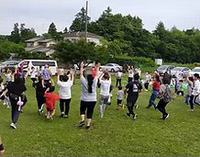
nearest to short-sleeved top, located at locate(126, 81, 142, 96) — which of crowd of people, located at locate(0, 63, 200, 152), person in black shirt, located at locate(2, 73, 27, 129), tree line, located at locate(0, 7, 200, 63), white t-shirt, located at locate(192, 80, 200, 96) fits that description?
crowd of people, located at locate(0, 63, 200, 152)

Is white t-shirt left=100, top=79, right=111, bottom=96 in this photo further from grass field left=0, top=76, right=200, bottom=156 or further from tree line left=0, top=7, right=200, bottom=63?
tree line left=0, top=7, right=200, bottom=63

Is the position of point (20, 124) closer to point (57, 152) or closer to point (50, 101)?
point (50, 101)

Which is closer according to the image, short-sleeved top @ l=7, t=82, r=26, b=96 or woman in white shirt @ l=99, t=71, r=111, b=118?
short-sleeved top @ l=7, t=82, r=26, b=96

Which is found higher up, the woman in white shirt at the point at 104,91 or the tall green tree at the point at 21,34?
the tall green tree at the point at 21,34

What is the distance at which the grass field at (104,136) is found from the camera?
6.79m

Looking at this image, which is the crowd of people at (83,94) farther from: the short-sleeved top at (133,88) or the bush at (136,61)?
the bush at (136,61)

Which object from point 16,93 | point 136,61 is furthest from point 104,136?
point 136,61

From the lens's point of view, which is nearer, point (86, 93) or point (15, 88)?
point (15, 88)

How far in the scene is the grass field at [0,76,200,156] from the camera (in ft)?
22.3

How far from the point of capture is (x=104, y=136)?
8.02 metres

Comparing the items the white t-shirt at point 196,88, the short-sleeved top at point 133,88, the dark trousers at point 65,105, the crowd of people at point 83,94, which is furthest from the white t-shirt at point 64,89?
the white t-shirt at point 196,88

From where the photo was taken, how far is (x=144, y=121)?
1005cm

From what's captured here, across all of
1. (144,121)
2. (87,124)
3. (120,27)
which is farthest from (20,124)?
(120,27)

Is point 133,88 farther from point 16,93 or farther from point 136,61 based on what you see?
point 136,61
